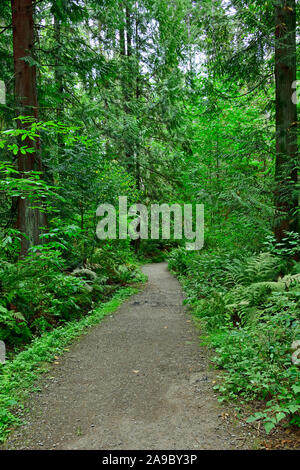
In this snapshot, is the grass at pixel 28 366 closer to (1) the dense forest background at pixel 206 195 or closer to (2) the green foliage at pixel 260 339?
(1) the dense forest background at pixel 206 195

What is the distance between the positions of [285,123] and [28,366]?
6.45 m

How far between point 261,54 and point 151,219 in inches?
484

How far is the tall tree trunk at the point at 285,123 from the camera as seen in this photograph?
586 centimetres

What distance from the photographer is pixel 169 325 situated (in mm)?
5949

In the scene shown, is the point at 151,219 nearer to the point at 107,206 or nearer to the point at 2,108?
the point at 107,206

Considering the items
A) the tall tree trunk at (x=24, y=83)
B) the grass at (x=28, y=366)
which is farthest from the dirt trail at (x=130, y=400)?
the tall tree trunk at (x=24, y=83)

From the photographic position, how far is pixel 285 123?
6078mm

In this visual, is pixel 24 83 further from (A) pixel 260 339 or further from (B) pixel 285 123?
(A) pixel 260 339

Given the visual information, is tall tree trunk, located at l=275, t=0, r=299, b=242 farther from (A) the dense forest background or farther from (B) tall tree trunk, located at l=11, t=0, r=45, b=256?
(B) tall tree trunk, located at l=11, t=0, r=45, b=256

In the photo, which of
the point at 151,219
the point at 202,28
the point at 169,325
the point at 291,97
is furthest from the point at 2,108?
the point at 151,219

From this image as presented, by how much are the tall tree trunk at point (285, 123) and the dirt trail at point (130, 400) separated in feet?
10.6

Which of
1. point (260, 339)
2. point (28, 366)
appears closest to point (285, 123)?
point (260, 339)

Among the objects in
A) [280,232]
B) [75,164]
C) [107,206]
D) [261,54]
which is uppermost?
[261,54]

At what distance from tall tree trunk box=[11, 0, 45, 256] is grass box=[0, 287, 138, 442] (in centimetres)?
201
